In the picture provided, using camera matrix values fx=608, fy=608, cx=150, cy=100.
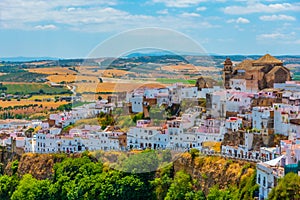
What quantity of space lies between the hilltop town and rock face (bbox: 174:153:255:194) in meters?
0.38

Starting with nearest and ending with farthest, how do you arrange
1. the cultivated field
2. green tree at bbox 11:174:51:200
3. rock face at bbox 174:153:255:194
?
rock face at bbox 174:153:255:194 < green tree at bbox 11:174:51:200 < the cultivated field

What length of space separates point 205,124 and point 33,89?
46.5 metres

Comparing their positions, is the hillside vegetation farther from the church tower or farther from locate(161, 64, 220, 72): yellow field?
locate(161, 64, 220, 72): yellow field

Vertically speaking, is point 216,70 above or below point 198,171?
above

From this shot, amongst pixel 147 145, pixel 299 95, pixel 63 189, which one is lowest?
pixel 63 189

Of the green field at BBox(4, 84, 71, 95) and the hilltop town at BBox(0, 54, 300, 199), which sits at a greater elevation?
the hilltop town at BBox(0, 54, 300, 199)

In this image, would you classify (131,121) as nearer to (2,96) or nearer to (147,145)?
(147,145)

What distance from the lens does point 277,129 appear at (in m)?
21.8

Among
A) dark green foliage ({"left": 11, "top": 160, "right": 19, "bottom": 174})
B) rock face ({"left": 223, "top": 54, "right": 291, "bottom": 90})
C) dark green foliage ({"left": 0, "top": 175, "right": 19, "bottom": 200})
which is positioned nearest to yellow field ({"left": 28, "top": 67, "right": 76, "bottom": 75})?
rock face ({"left": 223, "top": 54, "right": 291, "bottom": 90})

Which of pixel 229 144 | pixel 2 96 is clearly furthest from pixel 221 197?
pixel 2 96

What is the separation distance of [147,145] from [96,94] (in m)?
14.2

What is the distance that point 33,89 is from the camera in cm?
6862

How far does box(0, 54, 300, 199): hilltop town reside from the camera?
21375 millimetres

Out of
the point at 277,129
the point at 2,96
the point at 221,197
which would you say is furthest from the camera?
the point at 2,96
